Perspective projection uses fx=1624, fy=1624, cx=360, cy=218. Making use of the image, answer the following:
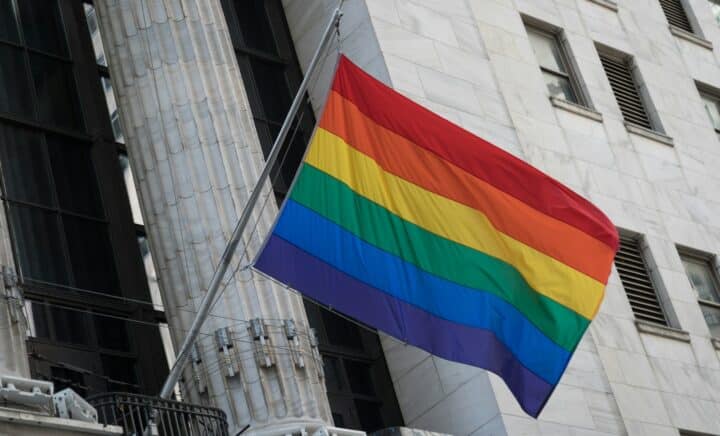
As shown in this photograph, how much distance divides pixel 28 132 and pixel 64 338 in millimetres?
3712

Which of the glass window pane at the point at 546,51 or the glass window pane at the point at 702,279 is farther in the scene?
the glass window pane at the point at 546,51

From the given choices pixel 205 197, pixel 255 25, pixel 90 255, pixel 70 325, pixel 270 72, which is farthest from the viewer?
pixel 255 25

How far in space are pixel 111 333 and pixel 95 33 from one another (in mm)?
5945

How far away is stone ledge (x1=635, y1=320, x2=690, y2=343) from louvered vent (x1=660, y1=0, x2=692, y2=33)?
11.4 m

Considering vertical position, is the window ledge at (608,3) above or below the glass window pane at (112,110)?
above

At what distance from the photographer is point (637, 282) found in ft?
105

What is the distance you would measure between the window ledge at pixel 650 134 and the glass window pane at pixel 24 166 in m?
14.2

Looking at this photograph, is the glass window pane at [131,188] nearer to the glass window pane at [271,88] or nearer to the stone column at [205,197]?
the stone column at [205,197]

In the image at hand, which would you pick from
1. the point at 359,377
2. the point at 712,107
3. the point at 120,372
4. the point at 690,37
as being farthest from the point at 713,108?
the point at 120,372

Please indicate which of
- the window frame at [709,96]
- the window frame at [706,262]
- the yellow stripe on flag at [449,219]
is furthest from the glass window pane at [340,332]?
the window frame at [709,96]

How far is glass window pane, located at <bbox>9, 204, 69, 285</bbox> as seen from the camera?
77.8 feet

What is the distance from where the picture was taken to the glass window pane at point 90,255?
24469 mm

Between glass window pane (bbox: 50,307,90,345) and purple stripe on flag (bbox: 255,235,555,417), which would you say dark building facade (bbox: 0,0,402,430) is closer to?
glass window pane (bbox: 50,307,90,345)

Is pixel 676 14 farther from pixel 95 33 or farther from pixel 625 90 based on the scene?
pixel 95 33
